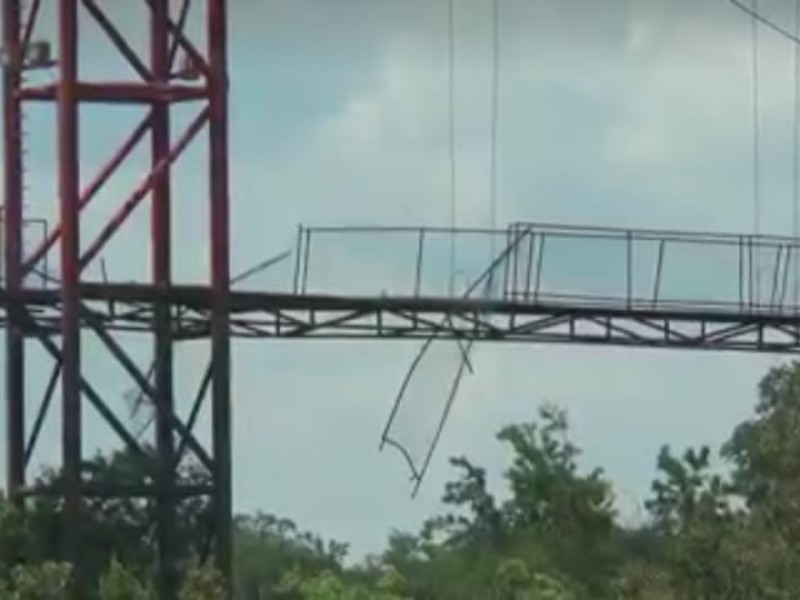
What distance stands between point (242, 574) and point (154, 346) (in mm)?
9329

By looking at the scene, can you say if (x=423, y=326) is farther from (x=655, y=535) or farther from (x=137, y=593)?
(x=655, y=535)

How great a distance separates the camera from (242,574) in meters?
77.2

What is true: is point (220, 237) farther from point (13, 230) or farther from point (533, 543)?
point (533, 543)

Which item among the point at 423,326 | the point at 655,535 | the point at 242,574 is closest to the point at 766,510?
the point at 423,326

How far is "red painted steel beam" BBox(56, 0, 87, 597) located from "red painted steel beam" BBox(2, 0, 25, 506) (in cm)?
103

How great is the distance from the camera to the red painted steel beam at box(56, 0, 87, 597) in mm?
67125

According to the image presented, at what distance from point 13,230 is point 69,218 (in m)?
1.21

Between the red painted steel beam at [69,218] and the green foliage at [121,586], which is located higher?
the red painted steel beam at [69,218]

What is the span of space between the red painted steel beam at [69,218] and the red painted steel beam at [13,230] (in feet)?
3.37

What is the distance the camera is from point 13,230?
68.1m

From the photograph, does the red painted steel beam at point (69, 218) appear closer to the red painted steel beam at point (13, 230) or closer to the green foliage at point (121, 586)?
the red painted steel beam at point (13, 230)

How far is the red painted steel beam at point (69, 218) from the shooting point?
67.1 m

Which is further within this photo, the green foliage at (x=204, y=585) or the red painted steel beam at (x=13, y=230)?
the red painted steel beam at (x=13, y=230)

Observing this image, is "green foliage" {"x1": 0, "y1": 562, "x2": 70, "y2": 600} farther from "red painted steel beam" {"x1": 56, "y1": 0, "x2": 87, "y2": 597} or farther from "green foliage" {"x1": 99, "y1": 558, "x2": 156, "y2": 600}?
"red painted steel beam" {"x1": 56, "y1": 0, "x2": 87, "y2": 597}
